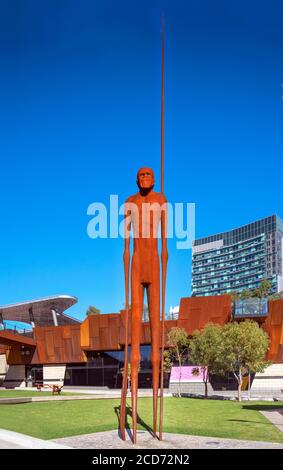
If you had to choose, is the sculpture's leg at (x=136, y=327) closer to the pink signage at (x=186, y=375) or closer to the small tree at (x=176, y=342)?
the small tree at (x=176, y=342)

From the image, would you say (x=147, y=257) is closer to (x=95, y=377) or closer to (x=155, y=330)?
(x=155, y=330)

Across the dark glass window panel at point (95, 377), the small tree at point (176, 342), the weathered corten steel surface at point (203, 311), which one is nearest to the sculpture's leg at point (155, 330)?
the small tree at point (176, 342)

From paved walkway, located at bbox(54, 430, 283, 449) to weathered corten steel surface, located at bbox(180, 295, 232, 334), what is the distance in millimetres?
33770

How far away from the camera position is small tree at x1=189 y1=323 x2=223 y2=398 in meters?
35.1

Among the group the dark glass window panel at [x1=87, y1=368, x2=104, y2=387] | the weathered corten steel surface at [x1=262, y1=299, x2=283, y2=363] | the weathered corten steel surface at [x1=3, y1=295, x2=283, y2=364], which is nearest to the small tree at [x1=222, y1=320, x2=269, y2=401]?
the weathered corten steel surface at [x1=3, y1=295, x2=283, y2=364]

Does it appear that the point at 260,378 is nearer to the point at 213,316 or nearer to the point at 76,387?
the point at 213,316

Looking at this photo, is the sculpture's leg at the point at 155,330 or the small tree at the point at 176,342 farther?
the small tree at the point at 176,342

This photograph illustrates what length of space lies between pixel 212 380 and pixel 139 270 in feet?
119

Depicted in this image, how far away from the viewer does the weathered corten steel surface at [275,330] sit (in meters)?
43.1

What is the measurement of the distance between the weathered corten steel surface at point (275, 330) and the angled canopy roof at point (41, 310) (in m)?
29.7

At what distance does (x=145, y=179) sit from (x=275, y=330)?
3425 centimetres

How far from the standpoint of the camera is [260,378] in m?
43.8
